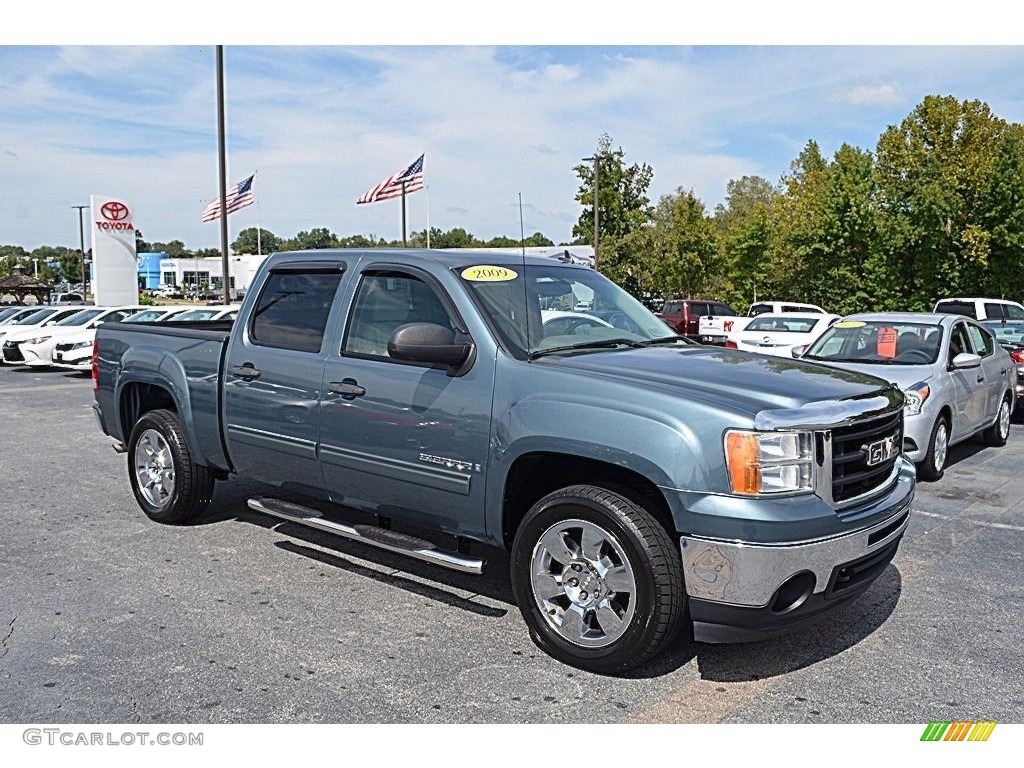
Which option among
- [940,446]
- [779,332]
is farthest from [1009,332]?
[940,446]

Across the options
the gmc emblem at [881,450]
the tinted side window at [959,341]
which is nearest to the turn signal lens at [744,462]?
the gmc emblem at [881,450]

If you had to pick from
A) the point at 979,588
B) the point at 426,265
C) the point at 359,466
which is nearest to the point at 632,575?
the point at 359,466

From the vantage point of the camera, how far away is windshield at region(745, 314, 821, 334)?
699 inches

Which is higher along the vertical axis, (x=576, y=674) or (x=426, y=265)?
(x=426, y=265)

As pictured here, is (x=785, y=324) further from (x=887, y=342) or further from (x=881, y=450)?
(x=881, y=450)

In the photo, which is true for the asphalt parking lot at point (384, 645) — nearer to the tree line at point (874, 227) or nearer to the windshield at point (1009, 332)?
the windshield at point (1009, 332)

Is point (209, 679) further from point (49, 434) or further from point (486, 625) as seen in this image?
point (49, 434)

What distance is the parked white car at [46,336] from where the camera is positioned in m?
20.1

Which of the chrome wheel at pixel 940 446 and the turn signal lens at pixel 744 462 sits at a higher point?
the turn signal lens at pixel 744 462

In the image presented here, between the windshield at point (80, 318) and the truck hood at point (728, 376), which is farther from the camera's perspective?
the windshield at point (80, 318)

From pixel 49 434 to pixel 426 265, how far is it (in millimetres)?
8064

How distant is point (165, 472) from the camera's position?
6527mm

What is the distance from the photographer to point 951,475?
8758mm
